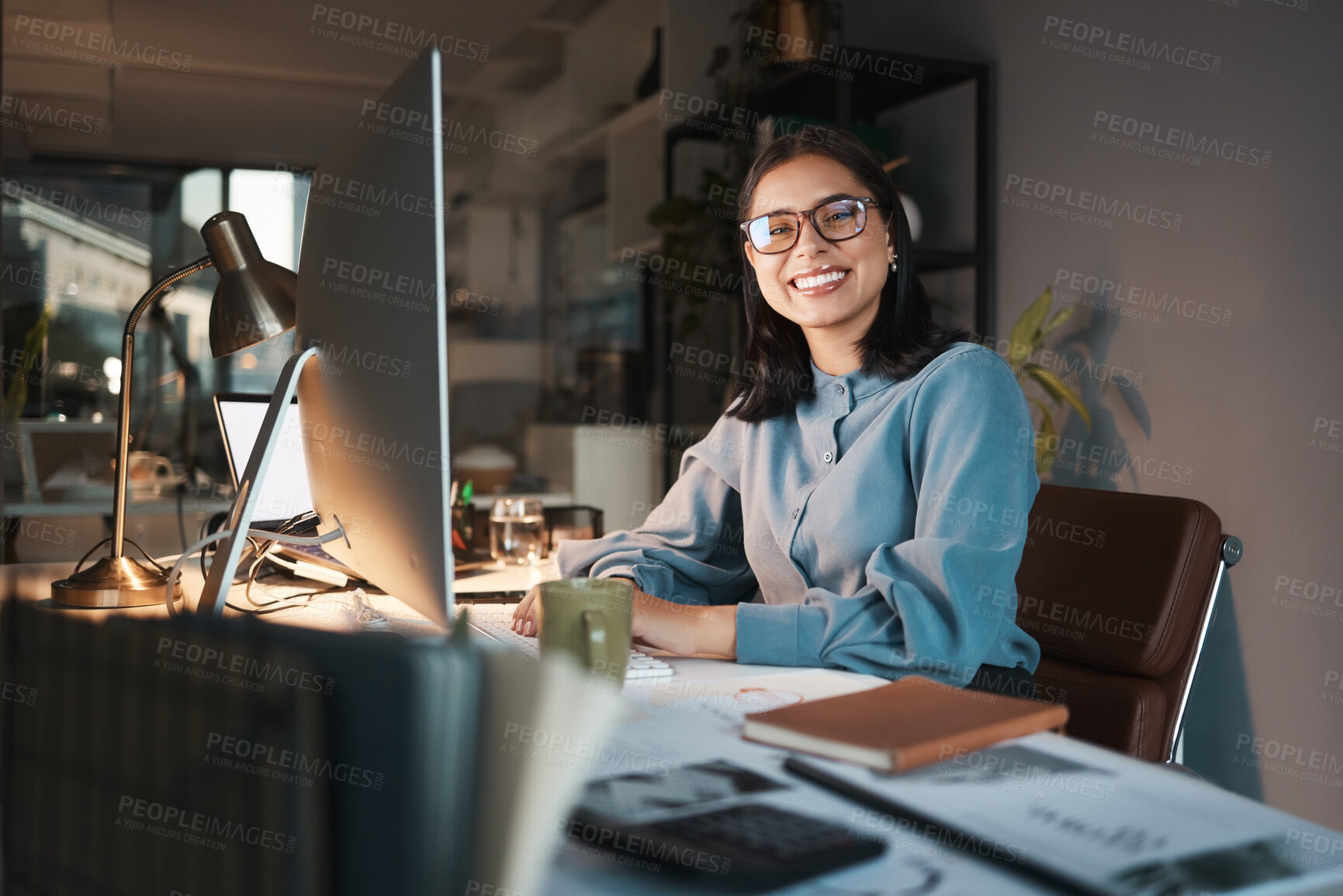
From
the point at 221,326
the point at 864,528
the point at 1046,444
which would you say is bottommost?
the point at 864,528

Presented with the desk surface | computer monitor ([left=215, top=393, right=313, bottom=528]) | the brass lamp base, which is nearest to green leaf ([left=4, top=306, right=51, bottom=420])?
computer monitor ([left=215, top=393, right=313, bottom=528])

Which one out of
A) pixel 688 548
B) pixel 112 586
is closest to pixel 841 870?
pixel 688 548

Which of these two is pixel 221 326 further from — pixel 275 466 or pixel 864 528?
pixel 864 528

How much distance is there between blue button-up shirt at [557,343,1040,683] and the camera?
1.12m

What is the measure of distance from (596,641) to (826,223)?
29.2 inches

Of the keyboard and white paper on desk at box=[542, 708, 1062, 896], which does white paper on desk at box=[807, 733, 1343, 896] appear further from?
the keyboard

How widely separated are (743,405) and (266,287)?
692 millimetres

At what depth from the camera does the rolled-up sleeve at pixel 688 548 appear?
143 cm

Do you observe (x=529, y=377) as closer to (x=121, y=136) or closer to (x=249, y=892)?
(x=121, y=136)

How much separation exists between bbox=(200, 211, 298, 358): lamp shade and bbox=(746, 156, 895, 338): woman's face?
0.65 m

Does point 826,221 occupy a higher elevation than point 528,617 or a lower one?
higher

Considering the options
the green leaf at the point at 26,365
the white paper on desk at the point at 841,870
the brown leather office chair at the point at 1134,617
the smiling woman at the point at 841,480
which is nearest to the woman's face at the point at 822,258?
the smiling woman at the point at 841,480

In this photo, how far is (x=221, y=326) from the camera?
1.27 m

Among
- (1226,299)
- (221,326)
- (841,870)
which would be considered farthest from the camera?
(1226,299)
